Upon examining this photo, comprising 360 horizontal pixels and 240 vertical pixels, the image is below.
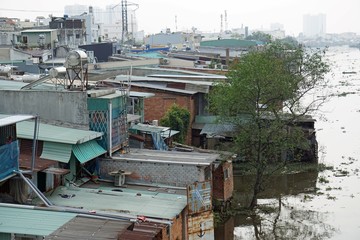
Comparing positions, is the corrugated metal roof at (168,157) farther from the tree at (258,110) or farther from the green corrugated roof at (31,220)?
the green corrugated roof at (31,220)

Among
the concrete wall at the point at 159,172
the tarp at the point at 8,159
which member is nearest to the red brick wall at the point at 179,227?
the concrete wall at the point at 159,172

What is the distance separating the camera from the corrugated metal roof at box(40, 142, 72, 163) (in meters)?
12.3

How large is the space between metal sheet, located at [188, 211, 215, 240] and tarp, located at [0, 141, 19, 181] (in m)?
3.67

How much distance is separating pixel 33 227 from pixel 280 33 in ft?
576

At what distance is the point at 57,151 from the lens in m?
12.4

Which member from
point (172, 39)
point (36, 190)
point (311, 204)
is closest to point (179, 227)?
point (36, 190)

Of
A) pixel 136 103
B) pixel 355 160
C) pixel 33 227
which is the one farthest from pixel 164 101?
pixel 33 227

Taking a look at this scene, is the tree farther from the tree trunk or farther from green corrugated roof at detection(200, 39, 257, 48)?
green corrugated roof at detection(200, 39, 257, 48)

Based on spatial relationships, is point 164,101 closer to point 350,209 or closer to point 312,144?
point 312,144

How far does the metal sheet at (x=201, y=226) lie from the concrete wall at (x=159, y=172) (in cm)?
106

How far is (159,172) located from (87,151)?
68.3 inches

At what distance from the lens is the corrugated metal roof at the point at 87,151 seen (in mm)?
12648

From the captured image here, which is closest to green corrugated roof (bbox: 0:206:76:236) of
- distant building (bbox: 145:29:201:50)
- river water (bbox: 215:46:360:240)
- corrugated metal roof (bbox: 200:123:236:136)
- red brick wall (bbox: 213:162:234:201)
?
red brick wall (bbox: 213:162:234:201)

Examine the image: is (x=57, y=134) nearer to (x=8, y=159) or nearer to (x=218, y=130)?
(x=8, y=159)
